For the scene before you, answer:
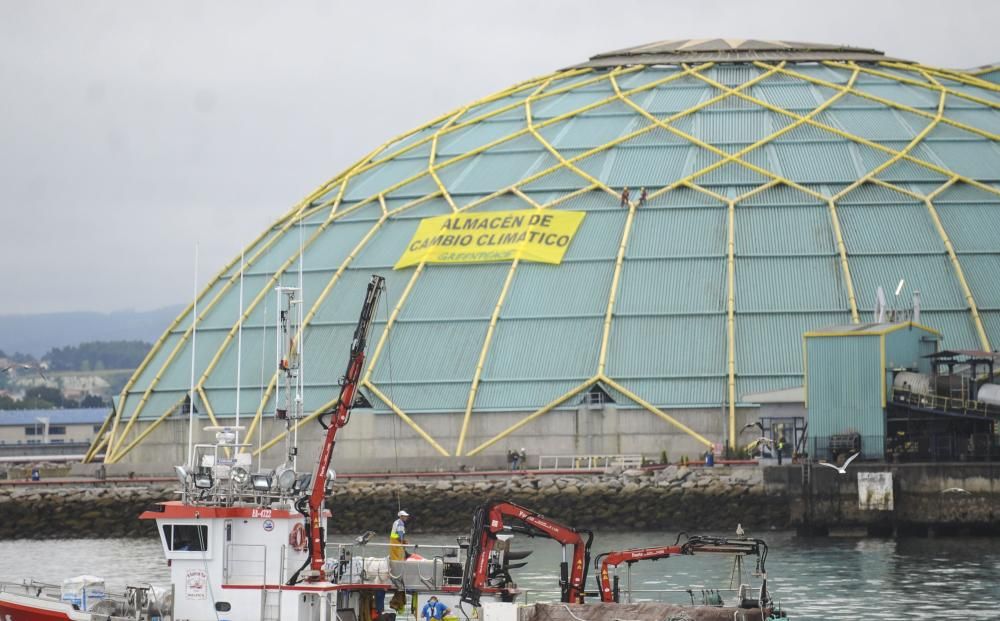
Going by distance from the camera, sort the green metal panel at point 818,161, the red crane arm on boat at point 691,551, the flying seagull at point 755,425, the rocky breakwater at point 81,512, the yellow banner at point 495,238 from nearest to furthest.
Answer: the red crane arm on boat at point 691,551, the flying seagull at point 755,425, the rocky breakwater at point 81,512, the yellow banner at point 495,238, the green metal panel at point 818,161

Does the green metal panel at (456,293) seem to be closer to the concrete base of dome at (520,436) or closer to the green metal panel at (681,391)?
the concrete base of dome at (520,436)

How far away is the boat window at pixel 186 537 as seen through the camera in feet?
162

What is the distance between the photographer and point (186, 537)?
1955 inches

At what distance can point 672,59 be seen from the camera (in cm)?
11206

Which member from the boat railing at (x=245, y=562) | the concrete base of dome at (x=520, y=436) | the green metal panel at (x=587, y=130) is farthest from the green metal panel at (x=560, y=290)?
the boat railing at (x=245, y=562)

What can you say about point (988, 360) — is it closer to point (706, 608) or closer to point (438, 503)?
point (438, 503)

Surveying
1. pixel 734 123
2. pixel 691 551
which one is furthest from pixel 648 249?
pixel 691 551

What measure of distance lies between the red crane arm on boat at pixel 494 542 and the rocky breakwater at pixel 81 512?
4209 cm

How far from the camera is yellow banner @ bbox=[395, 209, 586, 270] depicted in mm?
98062

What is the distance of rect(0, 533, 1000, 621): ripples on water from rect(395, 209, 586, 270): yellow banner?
18.2m

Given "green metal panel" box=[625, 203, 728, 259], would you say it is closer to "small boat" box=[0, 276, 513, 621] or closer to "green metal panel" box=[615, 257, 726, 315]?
"green metal panel" box=[615, 257, 726, 315]

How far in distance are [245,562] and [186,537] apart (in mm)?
1575

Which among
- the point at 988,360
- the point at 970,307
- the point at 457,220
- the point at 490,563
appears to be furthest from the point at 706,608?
the point at 457,220

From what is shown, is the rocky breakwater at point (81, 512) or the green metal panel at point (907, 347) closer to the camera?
the green metal panel at point (907, 347)
